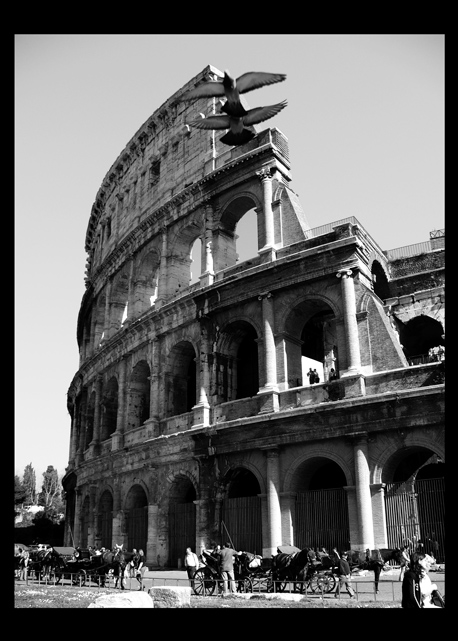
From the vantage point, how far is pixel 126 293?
29.5 metres

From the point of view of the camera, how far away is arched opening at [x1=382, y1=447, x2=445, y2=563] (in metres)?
16.2

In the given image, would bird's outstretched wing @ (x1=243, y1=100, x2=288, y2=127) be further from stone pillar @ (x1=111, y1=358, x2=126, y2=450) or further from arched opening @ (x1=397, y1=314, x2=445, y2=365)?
stone pillar @ (x1=111, y1=358, x2=126, y2=450)

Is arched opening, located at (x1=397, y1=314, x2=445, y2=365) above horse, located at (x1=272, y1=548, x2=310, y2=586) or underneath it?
above

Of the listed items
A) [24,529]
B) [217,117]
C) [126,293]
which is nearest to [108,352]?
[126,293]

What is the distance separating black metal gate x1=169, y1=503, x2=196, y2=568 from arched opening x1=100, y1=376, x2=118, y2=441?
7019 mm

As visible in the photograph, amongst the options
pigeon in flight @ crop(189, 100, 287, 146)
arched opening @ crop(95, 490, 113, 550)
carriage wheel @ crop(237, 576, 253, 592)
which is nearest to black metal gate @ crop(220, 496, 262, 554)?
carriage wheel @ crop(237, 576, 253, 592)

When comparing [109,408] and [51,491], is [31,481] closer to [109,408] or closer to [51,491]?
[51,491]

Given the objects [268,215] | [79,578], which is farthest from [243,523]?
[268,215]

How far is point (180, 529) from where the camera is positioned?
2130 cm

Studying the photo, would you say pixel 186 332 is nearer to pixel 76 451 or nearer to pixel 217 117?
pixel 217 117

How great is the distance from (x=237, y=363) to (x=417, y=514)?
8.16m

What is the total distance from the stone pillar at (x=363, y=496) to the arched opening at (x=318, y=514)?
81cm

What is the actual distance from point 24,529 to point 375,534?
37573mm
